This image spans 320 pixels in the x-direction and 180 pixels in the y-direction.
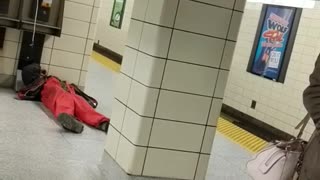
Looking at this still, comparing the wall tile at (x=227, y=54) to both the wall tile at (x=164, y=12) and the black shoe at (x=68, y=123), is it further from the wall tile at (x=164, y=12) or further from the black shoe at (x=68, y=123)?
the black shoe at (x=68, y=123)

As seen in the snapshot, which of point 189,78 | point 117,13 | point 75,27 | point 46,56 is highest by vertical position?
point 117,13

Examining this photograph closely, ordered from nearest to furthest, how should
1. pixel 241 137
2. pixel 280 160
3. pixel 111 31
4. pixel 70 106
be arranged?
1. pixel 280 160
2. pixel 70 106
3. pixel 241 137
4. pixel 111 31

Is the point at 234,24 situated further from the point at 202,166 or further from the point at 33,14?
the point at 33,14

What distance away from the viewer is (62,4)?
612cm

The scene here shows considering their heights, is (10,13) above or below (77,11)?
below

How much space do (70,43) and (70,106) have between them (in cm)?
142

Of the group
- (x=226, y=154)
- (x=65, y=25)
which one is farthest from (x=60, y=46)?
(x=226, y=154)

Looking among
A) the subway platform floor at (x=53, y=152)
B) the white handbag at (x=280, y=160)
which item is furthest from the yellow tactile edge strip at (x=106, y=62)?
the white handbag at (x=280, y=160)

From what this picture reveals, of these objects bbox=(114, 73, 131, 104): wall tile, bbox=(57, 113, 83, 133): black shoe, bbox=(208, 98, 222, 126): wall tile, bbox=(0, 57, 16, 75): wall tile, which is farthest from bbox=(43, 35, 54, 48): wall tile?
bbox=(208, 98, 222, 126): wall tile

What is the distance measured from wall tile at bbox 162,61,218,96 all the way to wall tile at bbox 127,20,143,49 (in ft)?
1.31

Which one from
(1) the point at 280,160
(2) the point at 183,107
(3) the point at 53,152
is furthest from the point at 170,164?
(1) the point at 280,160

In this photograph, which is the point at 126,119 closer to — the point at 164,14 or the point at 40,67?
the point at 164,14

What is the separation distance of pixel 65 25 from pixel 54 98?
1.29m

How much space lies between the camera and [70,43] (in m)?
6.38
